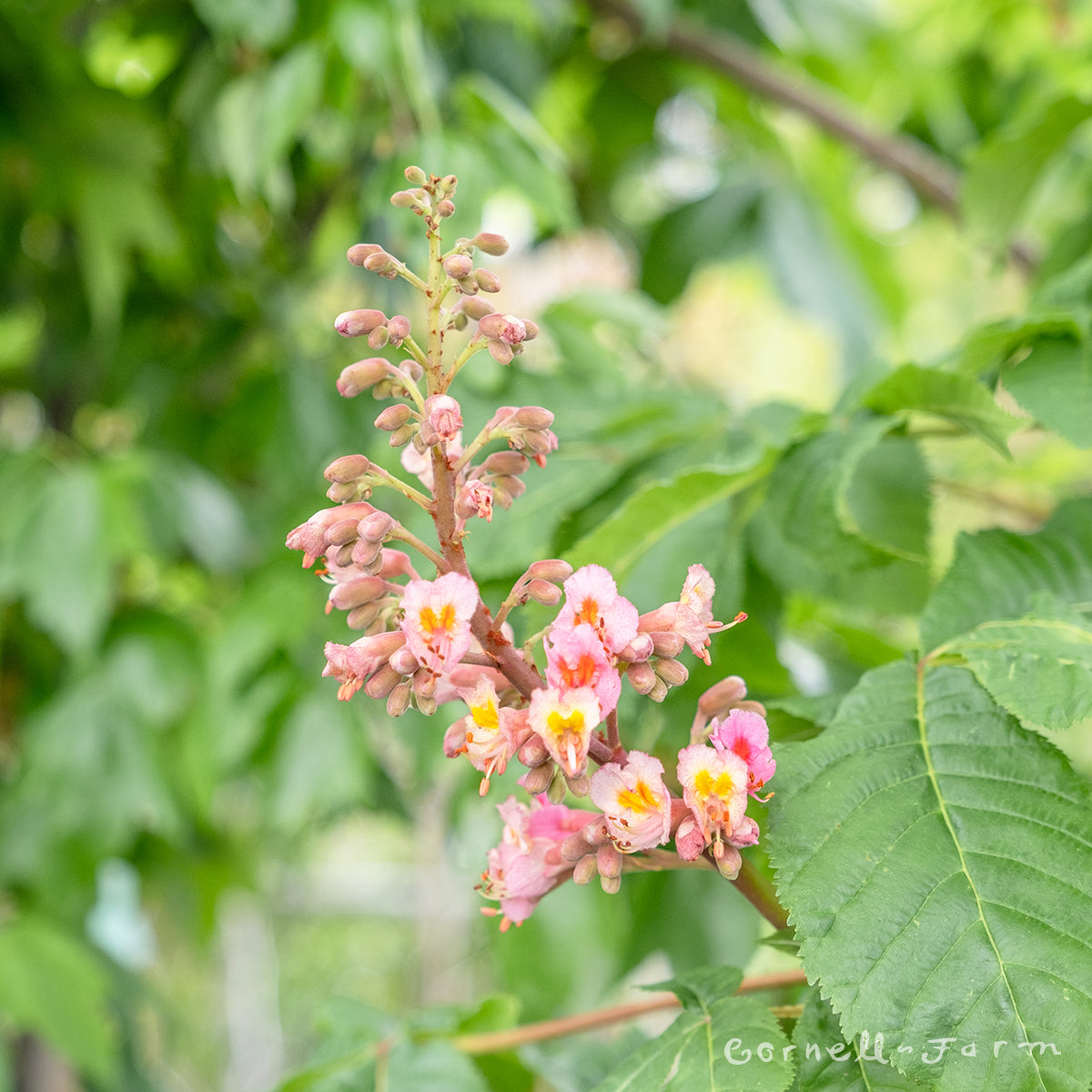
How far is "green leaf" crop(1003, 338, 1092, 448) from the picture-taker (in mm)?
345

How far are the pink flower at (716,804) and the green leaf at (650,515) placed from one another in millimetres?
122

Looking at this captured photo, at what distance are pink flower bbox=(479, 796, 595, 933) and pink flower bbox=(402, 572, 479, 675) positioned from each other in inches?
2.6

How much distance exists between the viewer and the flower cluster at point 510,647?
0.78ft

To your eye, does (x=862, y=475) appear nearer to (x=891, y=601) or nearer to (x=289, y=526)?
(x=891, y=601)

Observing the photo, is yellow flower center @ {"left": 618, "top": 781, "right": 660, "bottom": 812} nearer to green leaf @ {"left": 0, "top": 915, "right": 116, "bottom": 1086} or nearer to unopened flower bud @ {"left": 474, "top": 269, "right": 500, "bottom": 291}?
unopened flower bud @ {"left": 474, "top": 269, "right": 500, "bottom": 291}

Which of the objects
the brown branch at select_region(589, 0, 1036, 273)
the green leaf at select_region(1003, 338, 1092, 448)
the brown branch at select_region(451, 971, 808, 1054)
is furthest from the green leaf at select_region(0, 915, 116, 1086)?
the brown branch at select_region(589, 0, 1036, 273)

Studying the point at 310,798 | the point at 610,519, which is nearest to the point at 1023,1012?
the point at 610,519

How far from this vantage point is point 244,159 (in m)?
0.73

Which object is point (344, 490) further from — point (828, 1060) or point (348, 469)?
point (828, 1060)

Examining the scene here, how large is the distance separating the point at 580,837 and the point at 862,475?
27 cm

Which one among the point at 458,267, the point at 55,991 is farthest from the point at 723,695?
the point at 55,991

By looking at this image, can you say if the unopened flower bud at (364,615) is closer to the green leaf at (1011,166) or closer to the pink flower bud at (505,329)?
the pink flower bud at (505,329)

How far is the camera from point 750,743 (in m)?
0.25

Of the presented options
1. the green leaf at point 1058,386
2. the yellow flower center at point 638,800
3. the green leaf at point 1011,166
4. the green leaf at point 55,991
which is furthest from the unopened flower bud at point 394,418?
the green leaf at point 55,991
